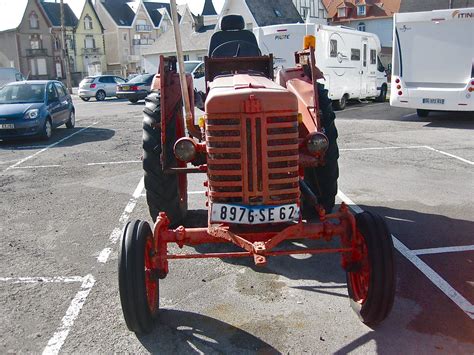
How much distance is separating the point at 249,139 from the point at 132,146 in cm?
897

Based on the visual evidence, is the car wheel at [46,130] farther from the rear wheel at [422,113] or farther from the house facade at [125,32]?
the house facade at [125,32]

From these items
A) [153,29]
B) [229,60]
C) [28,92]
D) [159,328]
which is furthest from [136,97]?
[153,29]

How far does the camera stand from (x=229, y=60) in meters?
5.94

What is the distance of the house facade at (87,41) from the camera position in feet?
214

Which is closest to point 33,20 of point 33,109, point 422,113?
point 33,109

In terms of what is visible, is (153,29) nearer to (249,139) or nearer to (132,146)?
(132,146)

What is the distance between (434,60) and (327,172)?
939 cm

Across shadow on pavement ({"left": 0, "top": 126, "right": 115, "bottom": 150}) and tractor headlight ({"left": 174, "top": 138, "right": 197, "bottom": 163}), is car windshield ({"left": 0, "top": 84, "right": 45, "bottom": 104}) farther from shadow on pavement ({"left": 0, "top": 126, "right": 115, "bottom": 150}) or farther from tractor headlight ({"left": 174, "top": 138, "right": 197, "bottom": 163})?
tractor headlight ({"left": 174, "top": 138, "right": 197, "bottom": 163})

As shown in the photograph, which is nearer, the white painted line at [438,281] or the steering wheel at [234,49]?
the white painted line at [438,281]

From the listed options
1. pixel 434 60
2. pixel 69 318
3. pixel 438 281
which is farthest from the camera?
pixel 434 60

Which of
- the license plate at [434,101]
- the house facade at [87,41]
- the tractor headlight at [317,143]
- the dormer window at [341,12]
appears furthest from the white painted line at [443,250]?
the house facade at [87,41]

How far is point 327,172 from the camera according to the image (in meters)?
5.60

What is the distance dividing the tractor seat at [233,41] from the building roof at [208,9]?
63418 mm

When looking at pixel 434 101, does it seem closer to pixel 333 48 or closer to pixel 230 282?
pixel 333 48
